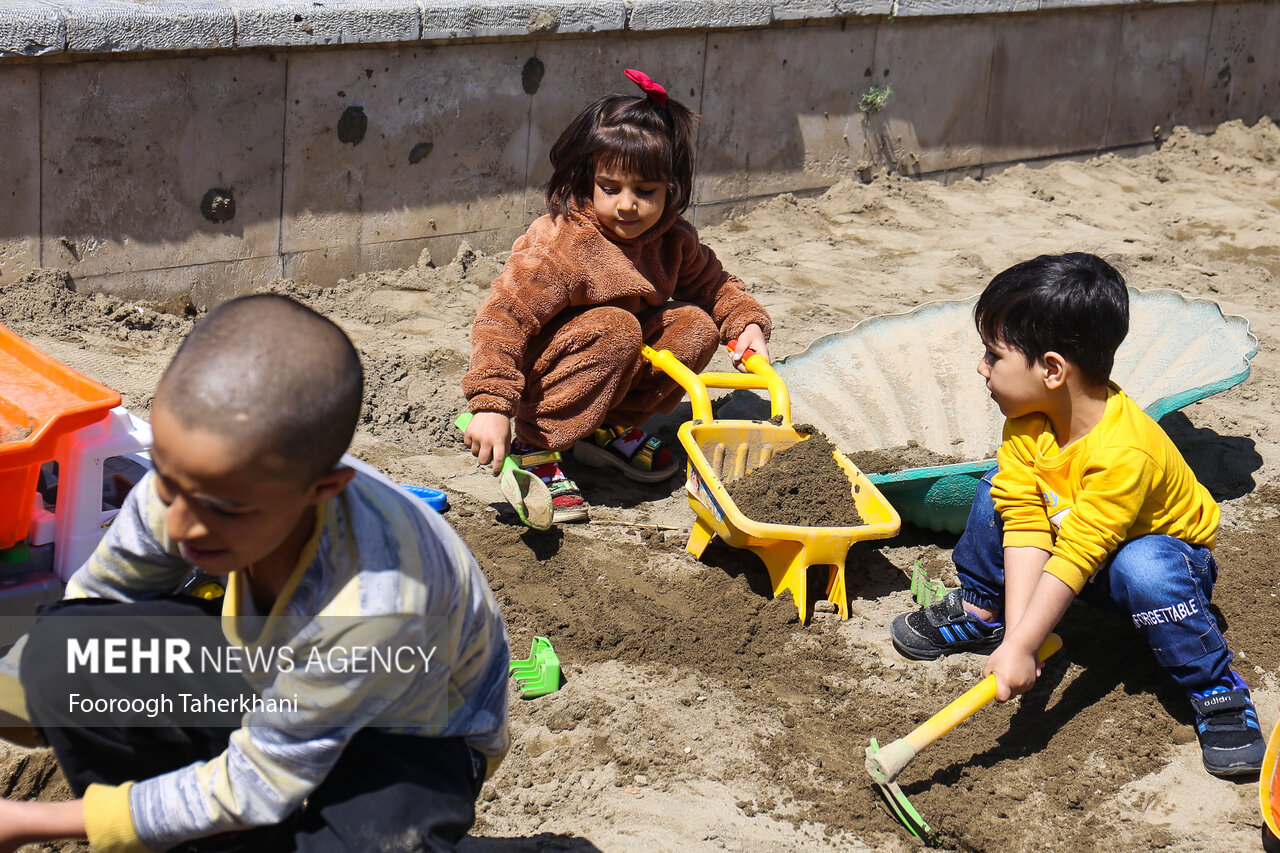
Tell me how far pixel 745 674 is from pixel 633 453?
100cm

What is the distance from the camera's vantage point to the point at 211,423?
3.91 feet

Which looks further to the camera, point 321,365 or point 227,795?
point 227,795

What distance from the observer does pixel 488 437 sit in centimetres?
264

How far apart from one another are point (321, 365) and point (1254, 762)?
1818 mm

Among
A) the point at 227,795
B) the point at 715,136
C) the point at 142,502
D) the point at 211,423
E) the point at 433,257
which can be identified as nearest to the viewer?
the point at 211,423

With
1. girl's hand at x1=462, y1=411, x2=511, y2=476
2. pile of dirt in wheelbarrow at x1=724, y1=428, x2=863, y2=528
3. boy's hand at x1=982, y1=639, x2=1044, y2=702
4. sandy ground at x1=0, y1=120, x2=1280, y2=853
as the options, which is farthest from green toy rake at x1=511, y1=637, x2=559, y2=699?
boy's hand at x1=982, y1=639, x2=1044, y2=702

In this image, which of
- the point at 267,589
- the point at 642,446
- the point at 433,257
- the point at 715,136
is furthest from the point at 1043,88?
the point at 267,589

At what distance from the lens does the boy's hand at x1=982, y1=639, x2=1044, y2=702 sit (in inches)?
79.7

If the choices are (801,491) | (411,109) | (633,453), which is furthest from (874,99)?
(801,491)

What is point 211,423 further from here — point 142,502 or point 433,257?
point 433,257

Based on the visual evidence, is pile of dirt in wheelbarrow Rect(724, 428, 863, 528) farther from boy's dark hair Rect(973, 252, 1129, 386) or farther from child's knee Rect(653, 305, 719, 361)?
boy's dark hair Rect(973, 252, 1129, 386)

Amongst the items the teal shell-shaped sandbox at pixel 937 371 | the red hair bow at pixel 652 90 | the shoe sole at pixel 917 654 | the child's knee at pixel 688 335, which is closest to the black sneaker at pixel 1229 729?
the shoe sole at pixel 917 654

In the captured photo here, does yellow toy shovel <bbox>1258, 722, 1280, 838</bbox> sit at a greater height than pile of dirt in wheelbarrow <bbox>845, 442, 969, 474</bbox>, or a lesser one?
lesser

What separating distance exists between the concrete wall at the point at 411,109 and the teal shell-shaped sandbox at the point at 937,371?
1.77 meters
